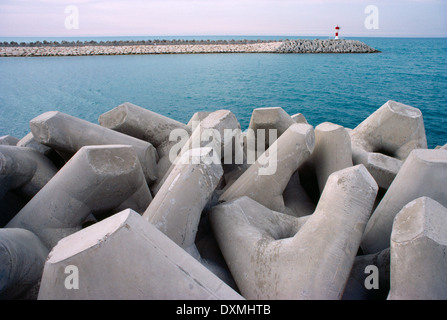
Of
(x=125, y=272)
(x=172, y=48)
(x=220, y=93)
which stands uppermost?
(x=172, y=48)

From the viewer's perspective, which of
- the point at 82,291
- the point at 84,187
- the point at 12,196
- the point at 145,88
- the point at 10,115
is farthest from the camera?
the point at 145,88

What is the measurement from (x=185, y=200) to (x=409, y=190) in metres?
1.39

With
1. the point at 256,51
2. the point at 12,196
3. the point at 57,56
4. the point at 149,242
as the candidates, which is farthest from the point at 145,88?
the point at 256,51

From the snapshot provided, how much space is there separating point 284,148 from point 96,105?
12.4 m

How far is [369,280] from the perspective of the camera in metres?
1.72

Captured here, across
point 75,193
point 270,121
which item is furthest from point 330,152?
point 75,193

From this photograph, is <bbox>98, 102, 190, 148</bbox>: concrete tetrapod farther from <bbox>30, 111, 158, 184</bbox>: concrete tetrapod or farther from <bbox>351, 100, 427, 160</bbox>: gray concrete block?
<bbox>351, 100, 427, 160</bbox>: gray concrete block

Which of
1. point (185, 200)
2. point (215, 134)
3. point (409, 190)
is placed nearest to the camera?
point (185, 200)

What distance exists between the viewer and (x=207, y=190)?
1942mm

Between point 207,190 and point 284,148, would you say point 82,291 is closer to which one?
point 207,190

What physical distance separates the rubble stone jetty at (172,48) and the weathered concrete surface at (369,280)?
39.1 m

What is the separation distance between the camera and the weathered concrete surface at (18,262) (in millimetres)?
1512

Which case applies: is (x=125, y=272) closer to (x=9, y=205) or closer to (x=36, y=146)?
(x=9, y=205)

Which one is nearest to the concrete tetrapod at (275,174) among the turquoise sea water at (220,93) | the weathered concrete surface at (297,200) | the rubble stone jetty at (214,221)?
the rubble stone jetty at (214,221)
